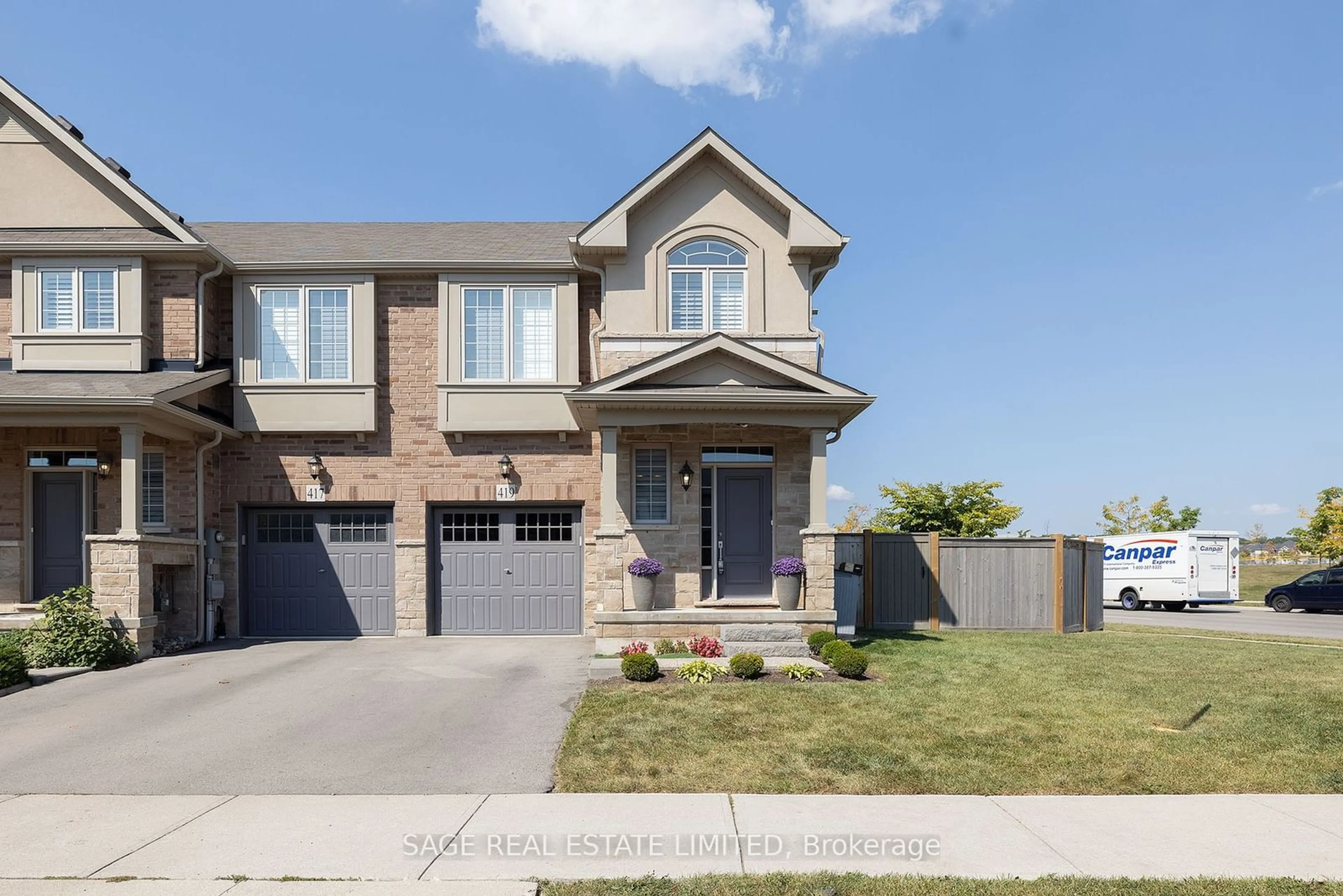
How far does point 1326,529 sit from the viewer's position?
39.7 metres

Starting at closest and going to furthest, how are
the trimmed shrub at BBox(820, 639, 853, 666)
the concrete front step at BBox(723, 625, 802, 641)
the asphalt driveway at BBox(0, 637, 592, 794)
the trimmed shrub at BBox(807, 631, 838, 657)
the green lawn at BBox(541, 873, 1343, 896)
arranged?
1. the green lawn at BBox(541, 873, 1343, 896)
2. the asphalt driveway at BBox(0, 637, 592, 794)
3. the trimmed shrub at BBox(820, 639, 853, 666)
4. the trimmed shrub at BBox(807, 631, 838, 657)
5. the concrete front step at BBox(723, 625, 802, 641)

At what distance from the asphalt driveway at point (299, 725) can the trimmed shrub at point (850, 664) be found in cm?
324

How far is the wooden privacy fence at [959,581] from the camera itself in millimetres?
17297

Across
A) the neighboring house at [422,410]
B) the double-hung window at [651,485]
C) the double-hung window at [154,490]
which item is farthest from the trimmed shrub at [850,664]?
the double-hung window at [154,490]

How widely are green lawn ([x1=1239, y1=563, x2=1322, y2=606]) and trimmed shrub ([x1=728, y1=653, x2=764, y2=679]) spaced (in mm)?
30767

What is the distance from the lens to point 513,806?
6.25 meters

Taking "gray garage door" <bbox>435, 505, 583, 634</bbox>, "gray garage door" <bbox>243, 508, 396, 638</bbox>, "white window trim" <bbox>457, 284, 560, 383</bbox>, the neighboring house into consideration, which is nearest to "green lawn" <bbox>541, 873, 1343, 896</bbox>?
the neighboring house

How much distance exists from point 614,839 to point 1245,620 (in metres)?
25.0

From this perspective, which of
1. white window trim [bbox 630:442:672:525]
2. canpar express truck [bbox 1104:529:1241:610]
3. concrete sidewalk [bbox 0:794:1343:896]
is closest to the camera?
concrete sidewalk [bbox 0:794:1343:896]

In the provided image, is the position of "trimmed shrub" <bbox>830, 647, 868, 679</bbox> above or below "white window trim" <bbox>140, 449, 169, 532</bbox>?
below

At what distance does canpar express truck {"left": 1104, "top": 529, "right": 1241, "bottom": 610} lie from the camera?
2756 centimetres

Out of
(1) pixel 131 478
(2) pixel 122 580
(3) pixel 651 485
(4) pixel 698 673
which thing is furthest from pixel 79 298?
(4) pixel 698 673

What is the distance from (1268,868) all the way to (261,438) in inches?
614

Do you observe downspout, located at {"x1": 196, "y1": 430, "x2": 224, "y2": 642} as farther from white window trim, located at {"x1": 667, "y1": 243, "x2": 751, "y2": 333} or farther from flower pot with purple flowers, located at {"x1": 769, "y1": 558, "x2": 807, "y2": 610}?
flower pot with purple flowers, located at {"x1": 769, "y1": 558, "x2": 807, "y2": 610}
